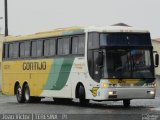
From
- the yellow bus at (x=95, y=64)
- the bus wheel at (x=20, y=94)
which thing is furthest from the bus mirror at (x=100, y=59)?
the bus wheel at (x=20, y=94)

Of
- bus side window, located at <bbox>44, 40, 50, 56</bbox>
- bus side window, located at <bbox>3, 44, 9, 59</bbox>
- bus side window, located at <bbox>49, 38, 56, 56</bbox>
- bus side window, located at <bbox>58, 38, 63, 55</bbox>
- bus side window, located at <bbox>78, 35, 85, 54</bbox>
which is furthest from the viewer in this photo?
bus side window, located at <bbox>3, 44, 9, 59</bbox>

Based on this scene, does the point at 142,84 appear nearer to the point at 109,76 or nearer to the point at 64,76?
the point at 109,76

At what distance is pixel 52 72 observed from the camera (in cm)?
2900

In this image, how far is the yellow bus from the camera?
24.5 meters

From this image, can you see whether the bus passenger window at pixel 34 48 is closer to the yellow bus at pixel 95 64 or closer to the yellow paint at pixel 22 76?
the yellow bus at pixel 95 64

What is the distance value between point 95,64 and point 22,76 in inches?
310

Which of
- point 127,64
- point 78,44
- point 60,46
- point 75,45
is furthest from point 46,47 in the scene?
point 127,64

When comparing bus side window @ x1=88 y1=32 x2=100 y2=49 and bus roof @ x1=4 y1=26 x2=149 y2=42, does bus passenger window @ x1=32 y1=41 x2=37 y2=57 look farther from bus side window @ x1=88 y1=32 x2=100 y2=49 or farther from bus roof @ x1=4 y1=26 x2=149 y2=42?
bus side window @ x1=88 y1=32 x2=100 y2=49

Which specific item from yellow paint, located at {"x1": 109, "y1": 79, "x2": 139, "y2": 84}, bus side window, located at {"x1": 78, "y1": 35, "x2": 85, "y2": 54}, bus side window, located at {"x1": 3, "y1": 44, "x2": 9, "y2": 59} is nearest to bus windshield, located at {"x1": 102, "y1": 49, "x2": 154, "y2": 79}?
yellow paint, located at {"x1": 109, "y1": 79, "x2": 139, "y2": 84}

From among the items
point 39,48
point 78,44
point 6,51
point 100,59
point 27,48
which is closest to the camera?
point 100,59

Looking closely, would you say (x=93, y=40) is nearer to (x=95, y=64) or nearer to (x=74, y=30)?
(x=95, y=64)

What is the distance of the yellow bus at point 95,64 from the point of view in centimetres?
2453

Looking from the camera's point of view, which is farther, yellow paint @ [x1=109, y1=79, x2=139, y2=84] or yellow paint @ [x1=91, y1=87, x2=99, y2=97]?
yellow paint @ [x1=91, y1=87, x2=99, y2=97]

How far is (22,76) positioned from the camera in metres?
32.1
